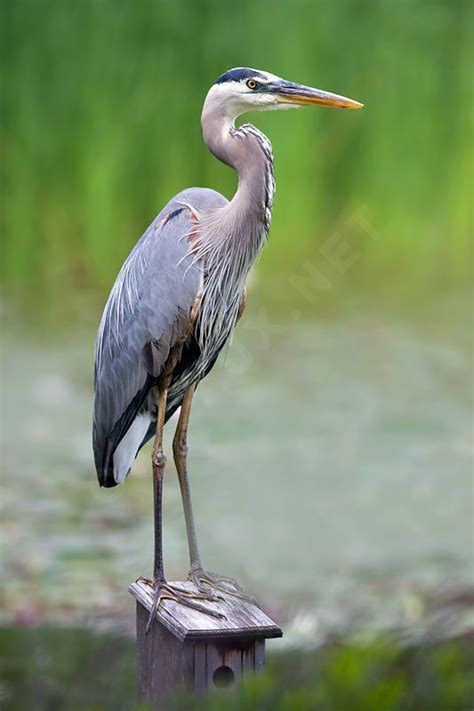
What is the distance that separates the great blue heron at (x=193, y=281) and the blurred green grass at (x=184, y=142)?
411cm

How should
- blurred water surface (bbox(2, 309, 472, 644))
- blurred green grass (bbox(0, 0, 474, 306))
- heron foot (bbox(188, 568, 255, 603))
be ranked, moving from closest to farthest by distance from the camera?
heron foot (bbox(188, 568, 255, 603))
blurred water surface (bbox(2, 309, 472, 644))
blurred green grass (bbox(0, 0, 474, 306))

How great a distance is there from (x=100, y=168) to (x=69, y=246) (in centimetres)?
40

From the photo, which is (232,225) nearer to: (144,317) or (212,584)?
(144,317)

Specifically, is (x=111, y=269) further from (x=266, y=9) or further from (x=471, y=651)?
(x=471, y=651)

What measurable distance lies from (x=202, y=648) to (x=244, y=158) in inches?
36.7

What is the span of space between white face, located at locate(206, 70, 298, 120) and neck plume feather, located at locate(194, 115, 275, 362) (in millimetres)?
42

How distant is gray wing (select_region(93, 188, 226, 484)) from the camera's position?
2.87m

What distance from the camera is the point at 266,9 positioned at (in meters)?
7.26

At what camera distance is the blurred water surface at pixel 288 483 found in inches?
195

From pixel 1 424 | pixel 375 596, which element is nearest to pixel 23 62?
pixel 1 424

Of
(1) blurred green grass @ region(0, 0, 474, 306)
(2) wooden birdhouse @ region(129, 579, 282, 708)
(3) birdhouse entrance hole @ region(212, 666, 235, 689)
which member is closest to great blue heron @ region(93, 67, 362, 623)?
(2) wooden birdhouse @ region(129, 579, 282, 708)

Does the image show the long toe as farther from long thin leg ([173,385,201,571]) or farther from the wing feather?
the wing feather

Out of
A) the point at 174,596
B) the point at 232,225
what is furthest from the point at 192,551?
the point at 232,225

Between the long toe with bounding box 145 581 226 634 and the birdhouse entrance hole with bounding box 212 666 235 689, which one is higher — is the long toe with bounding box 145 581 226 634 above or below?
above
